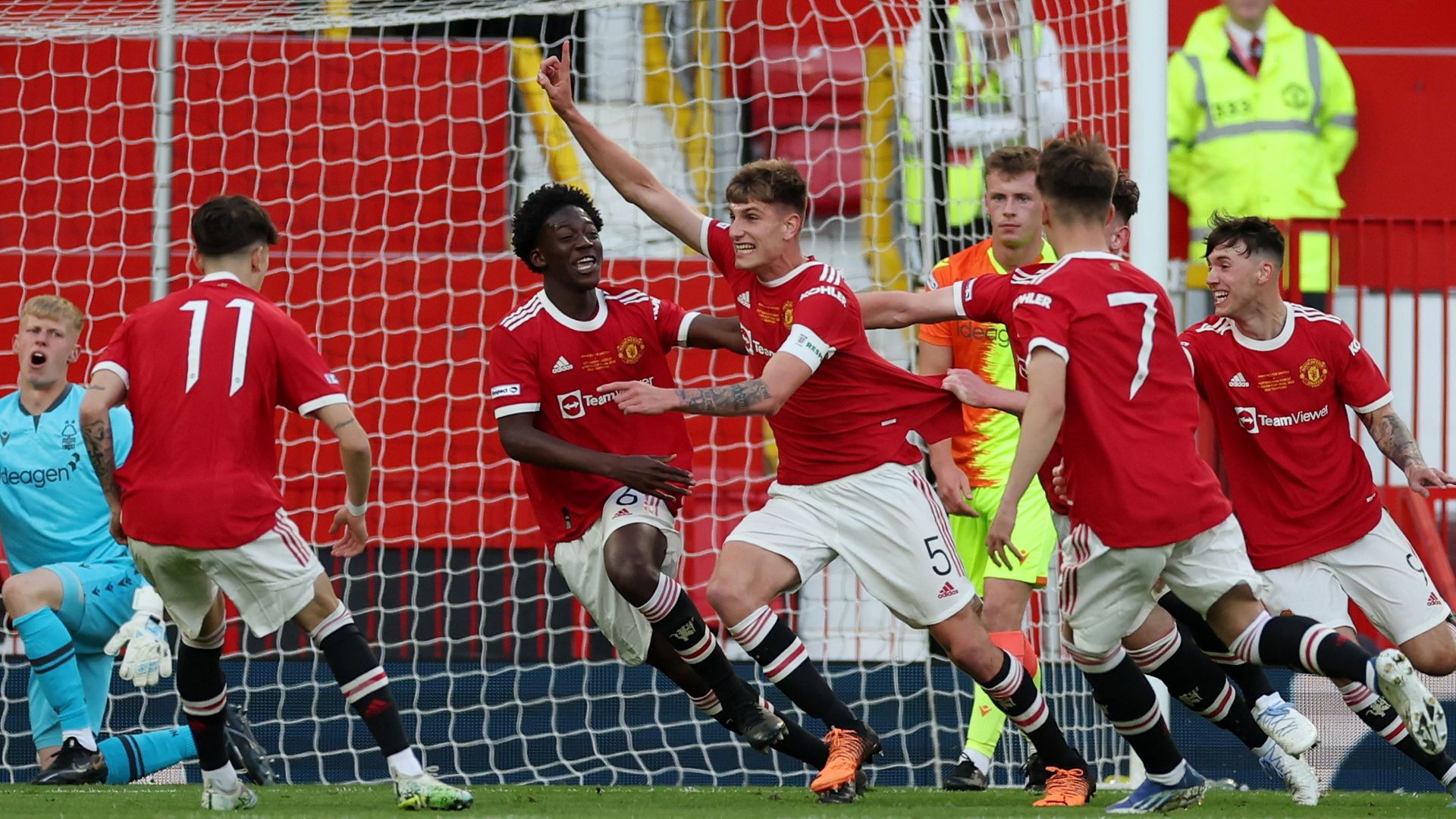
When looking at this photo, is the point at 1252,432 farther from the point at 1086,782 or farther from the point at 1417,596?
the point at 1086,782

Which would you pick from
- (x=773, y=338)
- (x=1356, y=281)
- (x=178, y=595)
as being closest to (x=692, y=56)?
(x=1356, y=281)

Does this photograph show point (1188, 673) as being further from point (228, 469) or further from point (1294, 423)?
point (228, 469)

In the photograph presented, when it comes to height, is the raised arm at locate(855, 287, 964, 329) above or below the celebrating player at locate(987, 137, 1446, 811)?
above

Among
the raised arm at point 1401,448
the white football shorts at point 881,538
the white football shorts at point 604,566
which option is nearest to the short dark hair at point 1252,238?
the raised arm at point 1401,448

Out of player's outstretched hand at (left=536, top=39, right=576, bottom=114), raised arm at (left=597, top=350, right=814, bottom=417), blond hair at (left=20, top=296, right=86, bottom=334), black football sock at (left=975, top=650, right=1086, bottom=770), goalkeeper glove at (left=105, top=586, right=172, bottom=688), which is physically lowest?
black football sock at (left=975, top=650, right=1086, bottom=770)

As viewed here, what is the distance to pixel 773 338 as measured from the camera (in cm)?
552

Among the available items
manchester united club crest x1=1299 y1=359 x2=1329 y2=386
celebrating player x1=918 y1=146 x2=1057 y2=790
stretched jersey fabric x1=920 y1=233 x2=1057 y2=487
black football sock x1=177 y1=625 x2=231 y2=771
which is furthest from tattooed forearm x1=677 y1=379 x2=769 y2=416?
manchester united club crest x1=1299 y1=359 x2=1329 y2=386

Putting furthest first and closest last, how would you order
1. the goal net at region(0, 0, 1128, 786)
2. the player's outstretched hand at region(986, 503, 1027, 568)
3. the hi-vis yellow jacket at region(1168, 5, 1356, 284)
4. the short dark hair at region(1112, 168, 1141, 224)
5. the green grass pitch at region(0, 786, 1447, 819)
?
the hi-vis yellow jacket at region(1168, 5, 1356, 284)
the goal net at region(0, 0, 1128, 786)
the short dark hair at region(1112, 168, 1141, 224)
the green grass pitch at region(0, 786, 1447, 819)
the player's outstretched hand at region(986, 503, 1027, 568)

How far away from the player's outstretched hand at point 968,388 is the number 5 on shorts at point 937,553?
48 centimetres

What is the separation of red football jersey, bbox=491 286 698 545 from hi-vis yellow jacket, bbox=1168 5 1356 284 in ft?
13.6

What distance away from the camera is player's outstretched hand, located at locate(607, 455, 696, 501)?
5.27 m

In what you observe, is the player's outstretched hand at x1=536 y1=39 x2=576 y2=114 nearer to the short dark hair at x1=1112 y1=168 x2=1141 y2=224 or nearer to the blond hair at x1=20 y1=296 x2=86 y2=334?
the short dark hair at x1=1112 y1=168 x2=1141 y2=224

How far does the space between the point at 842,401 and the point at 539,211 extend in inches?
48.7

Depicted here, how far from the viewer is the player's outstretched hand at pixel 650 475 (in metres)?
5.27
